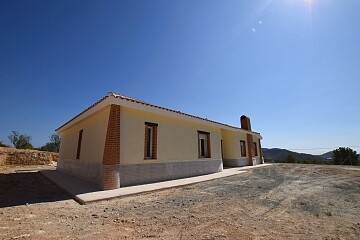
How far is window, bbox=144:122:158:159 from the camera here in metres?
9.10

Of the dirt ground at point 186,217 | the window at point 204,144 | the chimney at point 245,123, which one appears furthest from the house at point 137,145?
the chimney at point 245,123

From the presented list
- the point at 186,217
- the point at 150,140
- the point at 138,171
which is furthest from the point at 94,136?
the point at 186,217

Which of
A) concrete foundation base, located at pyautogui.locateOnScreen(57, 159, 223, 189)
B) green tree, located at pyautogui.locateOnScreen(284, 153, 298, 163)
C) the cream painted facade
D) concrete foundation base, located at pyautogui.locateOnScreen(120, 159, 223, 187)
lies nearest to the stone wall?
concrete foundation base, located at pyautogui.locateOnScreen(57, 159, 223, 189)

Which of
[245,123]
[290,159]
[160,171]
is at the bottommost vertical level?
[160,171]

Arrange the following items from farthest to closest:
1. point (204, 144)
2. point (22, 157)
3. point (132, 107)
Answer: point (22, 157) → point (204, 144) → point (132, 107)

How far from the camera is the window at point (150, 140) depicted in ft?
29.9

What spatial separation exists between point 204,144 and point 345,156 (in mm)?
26530

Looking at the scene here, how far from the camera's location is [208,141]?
43.4 ft

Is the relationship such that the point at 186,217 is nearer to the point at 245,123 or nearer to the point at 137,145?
the point at 137,145

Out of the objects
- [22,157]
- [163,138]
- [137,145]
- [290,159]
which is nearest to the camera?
[137,145]

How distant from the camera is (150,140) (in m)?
9.30

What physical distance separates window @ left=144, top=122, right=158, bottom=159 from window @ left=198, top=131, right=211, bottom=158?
13.3ft

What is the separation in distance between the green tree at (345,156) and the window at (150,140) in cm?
2857

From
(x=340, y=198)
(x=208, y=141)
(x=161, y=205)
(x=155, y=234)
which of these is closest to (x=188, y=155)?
(x=208, y=141)
